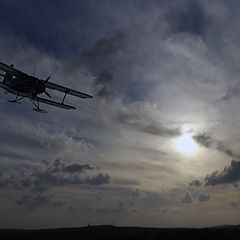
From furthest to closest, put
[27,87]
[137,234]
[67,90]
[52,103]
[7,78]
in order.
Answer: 1. [67,90]
2. [137,234]
3. [7,78]
4. [52,103]
5. [27,87]

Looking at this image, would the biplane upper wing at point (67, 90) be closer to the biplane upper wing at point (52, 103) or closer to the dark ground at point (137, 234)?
the biplane upper wing at point (52, 103)

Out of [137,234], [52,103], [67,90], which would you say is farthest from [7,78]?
[137,234]

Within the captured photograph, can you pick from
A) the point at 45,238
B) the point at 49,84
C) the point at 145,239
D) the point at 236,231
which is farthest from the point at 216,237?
the point at 49,84

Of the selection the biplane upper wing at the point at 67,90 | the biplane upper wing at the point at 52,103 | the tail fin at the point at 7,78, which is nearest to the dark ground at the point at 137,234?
the biplane upper wing at the point at 52,103

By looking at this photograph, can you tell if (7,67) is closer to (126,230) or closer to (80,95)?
(80,95)

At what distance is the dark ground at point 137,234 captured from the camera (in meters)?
71.4

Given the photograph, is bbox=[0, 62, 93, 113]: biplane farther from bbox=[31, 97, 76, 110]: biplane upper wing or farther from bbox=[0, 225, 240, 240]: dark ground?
bbox=[0, 225, 240, 240]: dark ground

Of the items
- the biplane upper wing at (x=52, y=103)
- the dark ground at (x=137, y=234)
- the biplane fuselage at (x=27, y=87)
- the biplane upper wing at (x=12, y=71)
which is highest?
the biplane upper wing at (x=12, y=71)

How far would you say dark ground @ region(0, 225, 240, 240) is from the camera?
2810 inches

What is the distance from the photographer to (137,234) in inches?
3334

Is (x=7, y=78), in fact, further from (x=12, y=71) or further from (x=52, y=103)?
(x=52, y=103)

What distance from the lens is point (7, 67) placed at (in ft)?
262

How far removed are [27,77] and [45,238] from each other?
32625 millimetres

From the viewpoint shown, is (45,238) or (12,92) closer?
(12,92)
